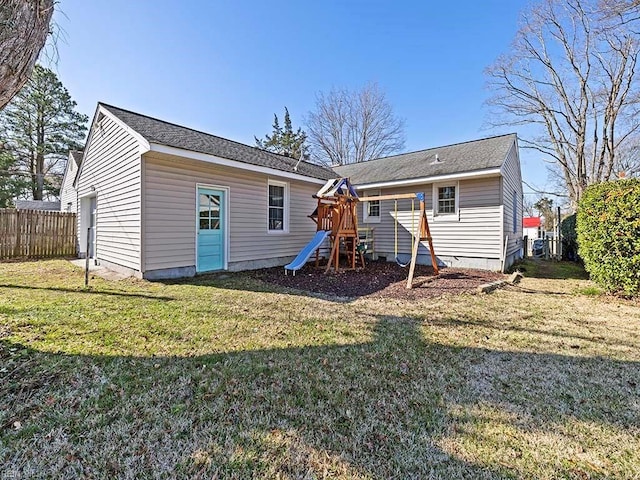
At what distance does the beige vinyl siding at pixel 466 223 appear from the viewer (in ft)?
27.8

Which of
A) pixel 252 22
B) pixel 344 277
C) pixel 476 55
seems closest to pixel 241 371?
Answer: pixel 344 277

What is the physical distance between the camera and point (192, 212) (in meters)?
6.95

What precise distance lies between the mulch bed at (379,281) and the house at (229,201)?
1.05 m

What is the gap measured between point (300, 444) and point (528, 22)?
69.2 ft

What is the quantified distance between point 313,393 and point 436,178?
8.05 meters

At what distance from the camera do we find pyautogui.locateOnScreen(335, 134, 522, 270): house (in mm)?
8438

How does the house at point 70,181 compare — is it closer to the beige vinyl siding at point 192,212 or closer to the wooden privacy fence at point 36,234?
the wooden privacy fence at point 36,234

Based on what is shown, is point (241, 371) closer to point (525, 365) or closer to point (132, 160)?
point (525, 365)

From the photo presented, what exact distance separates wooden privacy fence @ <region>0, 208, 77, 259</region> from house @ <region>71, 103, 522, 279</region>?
101 cm

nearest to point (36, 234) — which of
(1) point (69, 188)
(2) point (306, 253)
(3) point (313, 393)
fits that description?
(1) point (69, 188)

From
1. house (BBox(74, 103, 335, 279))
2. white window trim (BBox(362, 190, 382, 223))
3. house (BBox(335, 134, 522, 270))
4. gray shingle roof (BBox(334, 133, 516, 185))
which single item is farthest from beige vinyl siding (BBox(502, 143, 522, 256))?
house (BBox(74, 103, 335, 279))

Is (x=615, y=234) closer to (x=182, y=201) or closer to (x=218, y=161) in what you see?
(x=218, y=161)

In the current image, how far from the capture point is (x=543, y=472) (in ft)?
5.09

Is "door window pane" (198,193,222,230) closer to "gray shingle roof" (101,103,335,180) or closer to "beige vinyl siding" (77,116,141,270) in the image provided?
"gray shingle roof" (101,103,335,180)
